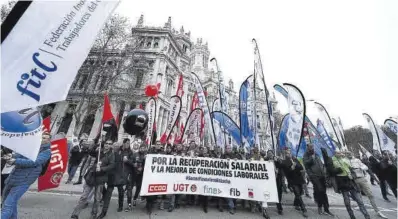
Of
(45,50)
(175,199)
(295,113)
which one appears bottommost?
(175,199)

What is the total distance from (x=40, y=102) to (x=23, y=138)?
25.2 inches

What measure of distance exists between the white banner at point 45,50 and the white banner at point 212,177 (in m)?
4.86

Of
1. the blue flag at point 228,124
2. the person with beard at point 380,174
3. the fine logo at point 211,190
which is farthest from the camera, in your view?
the blue flag at point 228,124

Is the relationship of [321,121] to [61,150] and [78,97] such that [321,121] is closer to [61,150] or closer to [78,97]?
[61,150]

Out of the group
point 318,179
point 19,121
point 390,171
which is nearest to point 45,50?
point 19,121

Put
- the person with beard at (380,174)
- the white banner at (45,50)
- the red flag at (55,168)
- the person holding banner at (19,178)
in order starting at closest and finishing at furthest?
the white banner at (45,50) < the person holding banner at (19,178) < the red flag at (55,168) < the person with beard at (380,174)

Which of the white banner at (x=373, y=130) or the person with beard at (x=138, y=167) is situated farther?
the white banner at (x=373, y=130)

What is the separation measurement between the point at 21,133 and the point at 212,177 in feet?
18.8

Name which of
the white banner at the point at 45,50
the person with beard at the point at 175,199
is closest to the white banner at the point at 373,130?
the person with beard at the point at 175,199

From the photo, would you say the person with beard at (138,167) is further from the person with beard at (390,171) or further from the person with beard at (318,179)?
the person with beard at (390,171)

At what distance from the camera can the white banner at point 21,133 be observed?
7.94 feet

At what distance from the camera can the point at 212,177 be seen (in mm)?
7184

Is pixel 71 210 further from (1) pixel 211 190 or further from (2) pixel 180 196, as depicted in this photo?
(1) pixel 211 190

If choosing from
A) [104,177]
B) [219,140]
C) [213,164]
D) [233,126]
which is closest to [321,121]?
[233,126]
